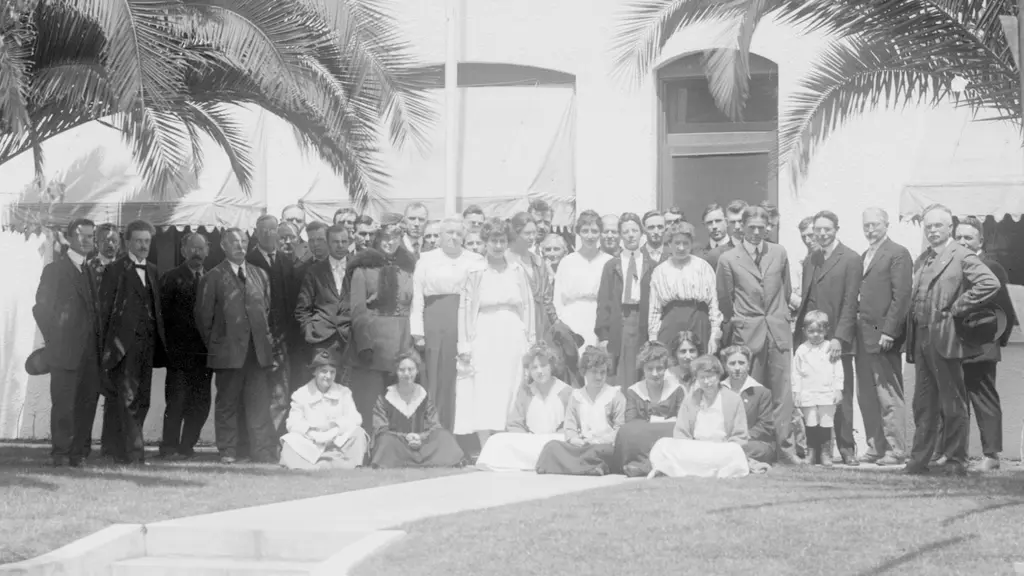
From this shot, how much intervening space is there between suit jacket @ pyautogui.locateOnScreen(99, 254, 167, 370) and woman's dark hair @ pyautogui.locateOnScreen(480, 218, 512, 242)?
2.85 meters

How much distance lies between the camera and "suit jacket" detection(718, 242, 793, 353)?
1303 centimetres

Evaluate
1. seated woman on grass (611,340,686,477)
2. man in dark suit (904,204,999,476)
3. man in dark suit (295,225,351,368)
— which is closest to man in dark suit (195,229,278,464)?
man in dark suit (295,225,351,368)

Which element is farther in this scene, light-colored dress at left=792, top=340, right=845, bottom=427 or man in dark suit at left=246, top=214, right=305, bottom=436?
man in dark suit at left=246, top=214, right=305, bottom=436

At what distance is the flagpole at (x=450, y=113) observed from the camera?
54.0 ft

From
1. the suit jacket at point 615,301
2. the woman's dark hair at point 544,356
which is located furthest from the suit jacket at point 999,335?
the woman's dark hair at point 544,356

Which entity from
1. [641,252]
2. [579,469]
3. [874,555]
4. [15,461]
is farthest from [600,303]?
[874,555]

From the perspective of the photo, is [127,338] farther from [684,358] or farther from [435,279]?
[684,358]

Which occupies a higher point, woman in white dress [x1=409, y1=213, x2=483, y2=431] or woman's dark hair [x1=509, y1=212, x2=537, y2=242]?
woman's dark hair [x1=509, y1=212, x2=537, y2=242]

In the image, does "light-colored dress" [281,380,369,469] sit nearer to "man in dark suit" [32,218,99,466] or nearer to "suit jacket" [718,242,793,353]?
"man in dark suit" [32,218,99,466]

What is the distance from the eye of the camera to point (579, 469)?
12305 millimetres

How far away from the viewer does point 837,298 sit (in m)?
13.1

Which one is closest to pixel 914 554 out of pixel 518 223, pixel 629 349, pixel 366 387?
pixel 629 349

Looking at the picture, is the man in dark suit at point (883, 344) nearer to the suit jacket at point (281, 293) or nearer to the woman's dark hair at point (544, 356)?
the woman's dark hair at point (544, 356)

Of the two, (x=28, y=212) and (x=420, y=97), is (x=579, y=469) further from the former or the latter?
(x=28, y=212)
